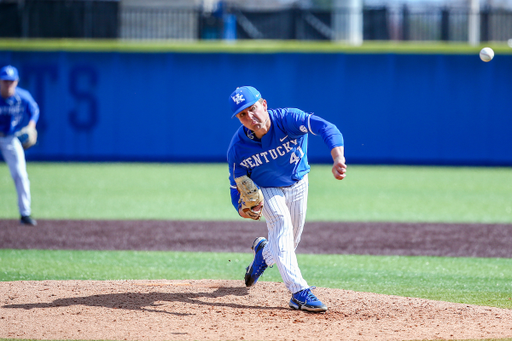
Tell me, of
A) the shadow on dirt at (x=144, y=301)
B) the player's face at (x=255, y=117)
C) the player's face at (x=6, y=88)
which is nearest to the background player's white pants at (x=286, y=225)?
the shadow on dirt at (x=144, y=301)

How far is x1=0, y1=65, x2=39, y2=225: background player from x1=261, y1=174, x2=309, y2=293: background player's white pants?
4947 mm

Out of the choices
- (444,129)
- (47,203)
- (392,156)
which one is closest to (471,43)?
(444,129)

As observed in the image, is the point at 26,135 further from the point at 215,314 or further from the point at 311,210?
the point at 215,314

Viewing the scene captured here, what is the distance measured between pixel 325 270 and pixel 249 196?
84.1 inches

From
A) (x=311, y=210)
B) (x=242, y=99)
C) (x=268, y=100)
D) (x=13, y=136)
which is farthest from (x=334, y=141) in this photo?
(x=268, y=100)

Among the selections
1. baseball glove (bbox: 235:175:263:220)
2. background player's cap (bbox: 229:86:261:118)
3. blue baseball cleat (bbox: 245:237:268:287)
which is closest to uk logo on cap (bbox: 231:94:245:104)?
background player's cap (bbox: 229:86:261:118)

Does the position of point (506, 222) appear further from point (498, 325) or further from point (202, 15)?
point (202, 15)

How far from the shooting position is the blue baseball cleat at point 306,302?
469cm

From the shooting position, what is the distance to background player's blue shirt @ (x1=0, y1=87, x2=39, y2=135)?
9070 millimetres

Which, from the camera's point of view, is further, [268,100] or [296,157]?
[268,100]

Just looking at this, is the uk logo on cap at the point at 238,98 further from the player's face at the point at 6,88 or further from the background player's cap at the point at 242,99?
the player's face at the point at 6,88

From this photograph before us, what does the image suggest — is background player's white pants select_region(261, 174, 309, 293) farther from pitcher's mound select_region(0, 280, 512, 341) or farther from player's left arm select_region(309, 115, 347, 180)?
player's left arm select_region(309, 115, 347, 180)

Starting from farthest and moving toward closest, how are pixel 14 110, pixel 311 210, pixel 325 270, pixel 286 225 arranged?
pixel 311 210 → pixel 14 110 → pixel 325 270 → pixel 286 225

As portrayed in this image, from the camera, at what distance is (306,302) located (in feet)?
15.5
